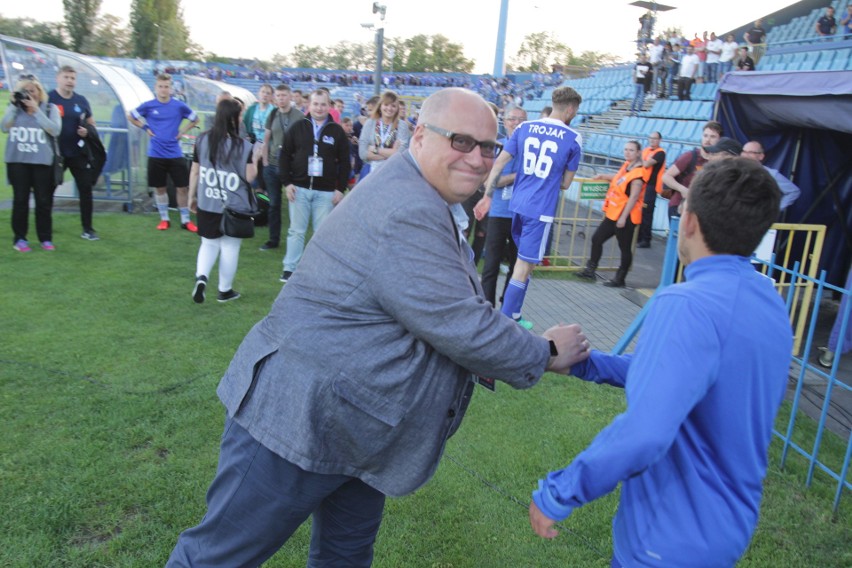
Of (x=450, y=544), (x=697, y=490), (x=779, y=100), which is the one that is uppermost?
(x=779, y=100)

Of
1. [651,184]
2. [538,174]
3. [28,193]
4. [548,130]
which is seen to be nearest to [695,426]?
[538,174]

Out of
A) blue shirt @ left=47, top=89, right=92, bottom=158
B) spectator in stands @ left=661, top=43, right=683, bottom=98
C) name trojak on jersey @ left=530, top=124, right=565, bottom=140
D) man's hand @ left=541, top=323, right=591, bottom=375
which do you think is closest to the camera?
man's hand @ left=541, top=323, right=591, bottom=375

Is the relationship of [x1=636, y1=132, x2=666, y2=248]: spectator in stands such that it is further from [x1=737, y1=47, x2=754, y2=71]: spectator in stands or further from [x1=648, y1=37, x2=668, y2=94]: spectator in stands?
[x1=648, y1=37, x2=668, y2=94]: spectator in stands

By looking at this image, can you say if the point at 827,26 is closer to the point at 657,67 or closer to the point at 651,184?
the point at 657,67

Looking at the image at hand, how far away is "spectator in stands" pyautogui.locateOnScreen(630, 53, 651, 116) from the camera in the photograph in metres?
20.6

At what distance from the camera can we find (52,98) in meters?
8.26

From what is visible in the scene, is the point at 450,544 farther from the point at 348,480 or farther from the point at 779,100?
the point at 779,100

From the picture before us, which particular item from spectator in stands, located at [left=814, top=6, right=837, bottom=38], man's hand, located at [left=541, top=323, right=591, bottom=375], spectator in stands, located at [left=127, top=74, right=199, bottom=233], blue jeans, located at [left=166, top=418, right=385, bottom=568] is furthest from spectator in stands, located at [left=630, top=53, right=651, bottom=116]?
blue jeans, located at [left=166, top=418, right=385, bottom=568]

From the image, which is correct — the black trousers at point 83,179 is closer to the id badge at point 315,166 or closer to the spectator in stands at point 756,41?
the id badge at point 315,166

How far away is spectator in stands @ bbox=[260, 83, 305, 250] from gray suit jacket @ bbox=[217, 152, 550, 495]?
6.56 meters

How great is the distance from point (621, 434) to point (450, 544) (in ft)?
6.09

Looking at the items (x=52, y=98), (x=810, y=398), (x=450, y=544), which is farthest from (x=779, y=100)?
(x=52, y=98)

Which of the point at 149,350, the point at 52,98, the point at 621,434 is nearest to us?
the point at 621,434

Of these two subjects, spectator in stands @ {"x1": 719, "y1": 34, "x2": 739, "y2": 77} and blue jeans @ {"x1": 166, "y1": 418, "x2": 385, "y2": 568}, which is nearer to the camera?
blue jeans @ {"x1": 166, "y1": 418, "x2": 385, "y2": 568}
